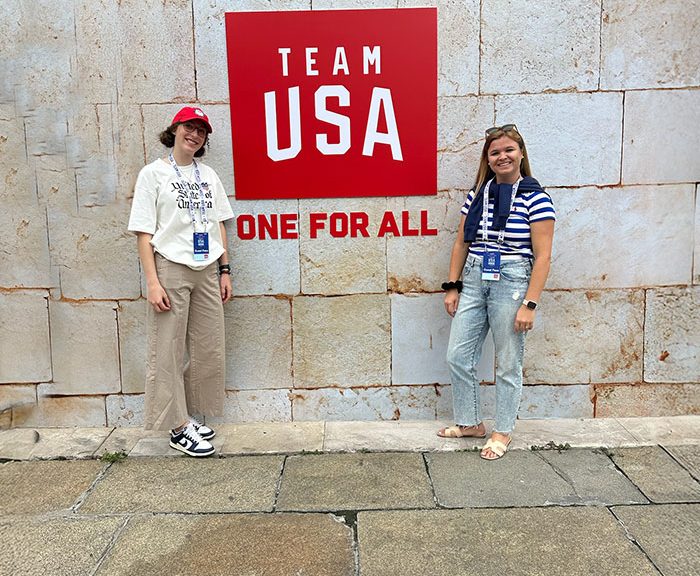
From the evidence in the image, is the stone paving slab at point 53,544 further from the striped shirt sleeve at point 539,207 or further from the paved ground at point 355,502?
the striped shirt sleeve at point 539,207

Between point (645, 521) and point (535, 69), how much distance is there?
2.91 meters

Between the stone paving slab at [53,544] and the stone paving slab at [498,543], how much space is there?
4.28ft

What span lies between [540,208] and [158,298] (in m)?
2.39

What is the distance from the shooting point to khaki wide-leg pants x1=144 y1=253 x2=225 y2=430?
382cm

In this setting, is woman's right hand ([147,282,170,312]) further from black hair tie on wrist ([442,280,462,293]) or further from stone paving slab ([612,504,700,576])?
stone paving slab ([612,504,700,576])

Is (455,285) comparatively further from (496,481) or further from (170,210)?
(170,210)

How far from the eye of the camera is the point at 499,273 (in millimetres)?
3711

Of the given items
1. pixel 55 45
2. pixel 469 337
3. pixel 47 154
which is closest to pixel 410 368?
pixel 469 337

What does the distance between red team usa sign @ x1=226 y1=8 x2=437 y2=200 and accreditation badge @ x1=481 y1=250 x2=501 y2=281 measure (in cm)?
77

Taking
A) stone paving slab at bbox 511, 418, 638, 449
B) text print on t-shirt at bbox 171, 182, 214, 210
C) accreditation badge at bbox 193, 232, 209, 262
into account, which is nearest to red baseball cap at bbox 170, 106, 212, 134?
text print on t-shirt at bbox 171, 182, 214, 210

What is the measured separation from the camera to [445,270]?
4.33m

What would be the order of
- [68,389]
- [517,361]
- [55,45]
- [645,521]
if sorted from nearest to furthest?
1. [645,521]
2. [517,361]
3. [55,45]
4. [68,389]

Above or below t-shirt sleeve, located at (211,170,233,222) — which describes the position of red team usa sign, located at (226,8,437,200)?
above

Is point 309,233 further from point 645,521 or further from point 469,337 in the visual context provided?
point 645,521
